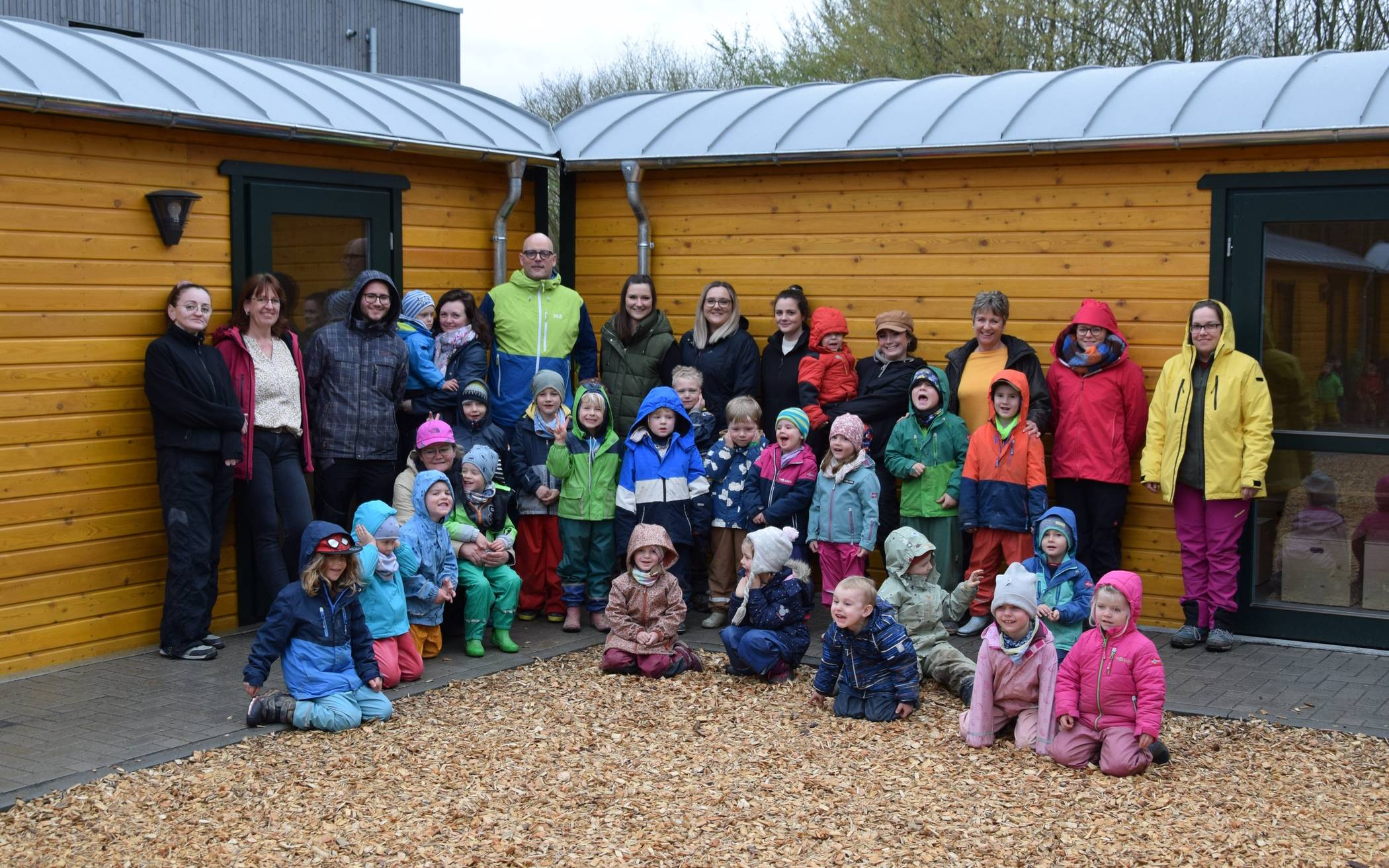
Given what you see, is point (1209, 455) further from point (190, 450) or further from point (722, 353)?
point (190, 450)

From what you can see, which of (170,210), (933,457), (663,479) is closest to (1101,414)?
(933,457)

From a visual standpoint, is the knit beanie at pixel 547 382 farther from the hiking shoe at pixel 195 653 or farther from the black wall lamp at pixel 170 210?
the hiking shoe at pixel 195 653

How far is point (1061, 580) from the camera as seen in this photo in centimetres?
707

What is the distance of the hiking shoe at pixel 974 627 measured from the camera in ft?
27.3

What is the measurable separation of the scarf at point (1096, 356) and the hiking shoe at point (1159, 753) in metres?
2.78

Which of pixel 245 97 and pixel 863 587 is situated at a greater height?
pixel 245 97

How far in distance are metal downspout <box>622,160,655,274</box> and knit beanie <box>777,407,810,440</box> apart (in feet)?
6.94

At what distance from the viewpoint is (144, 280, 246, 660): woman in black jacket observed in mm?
7438

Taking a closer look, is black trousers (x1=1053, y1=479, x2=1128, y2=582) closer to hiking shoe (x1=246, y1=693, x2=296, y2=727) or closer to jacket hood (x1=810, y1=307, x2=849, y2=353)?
jacket hood (x1=810, y1=307, x2=849, y2=353)

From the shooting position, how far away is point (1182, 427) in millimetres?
7859

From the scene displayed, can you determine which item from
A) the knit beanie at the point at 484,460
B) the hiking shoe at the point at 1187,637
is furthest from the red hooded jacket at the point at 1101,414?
the knit beanie at the point at 484,460

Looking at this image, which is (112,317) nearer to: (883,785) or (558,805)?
(558,805)

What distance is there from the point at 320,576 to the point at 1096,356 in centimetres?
443

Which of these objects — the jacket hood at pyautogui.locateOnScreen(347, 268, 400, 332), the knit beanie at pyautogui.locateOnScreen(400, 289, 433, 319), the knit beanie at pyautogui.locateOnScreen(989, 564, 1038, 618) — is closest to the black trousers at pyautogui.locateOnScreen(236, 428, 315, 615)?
the jacket hood at pyautogui.locateOnScreen(347, 268, 400, 332)
